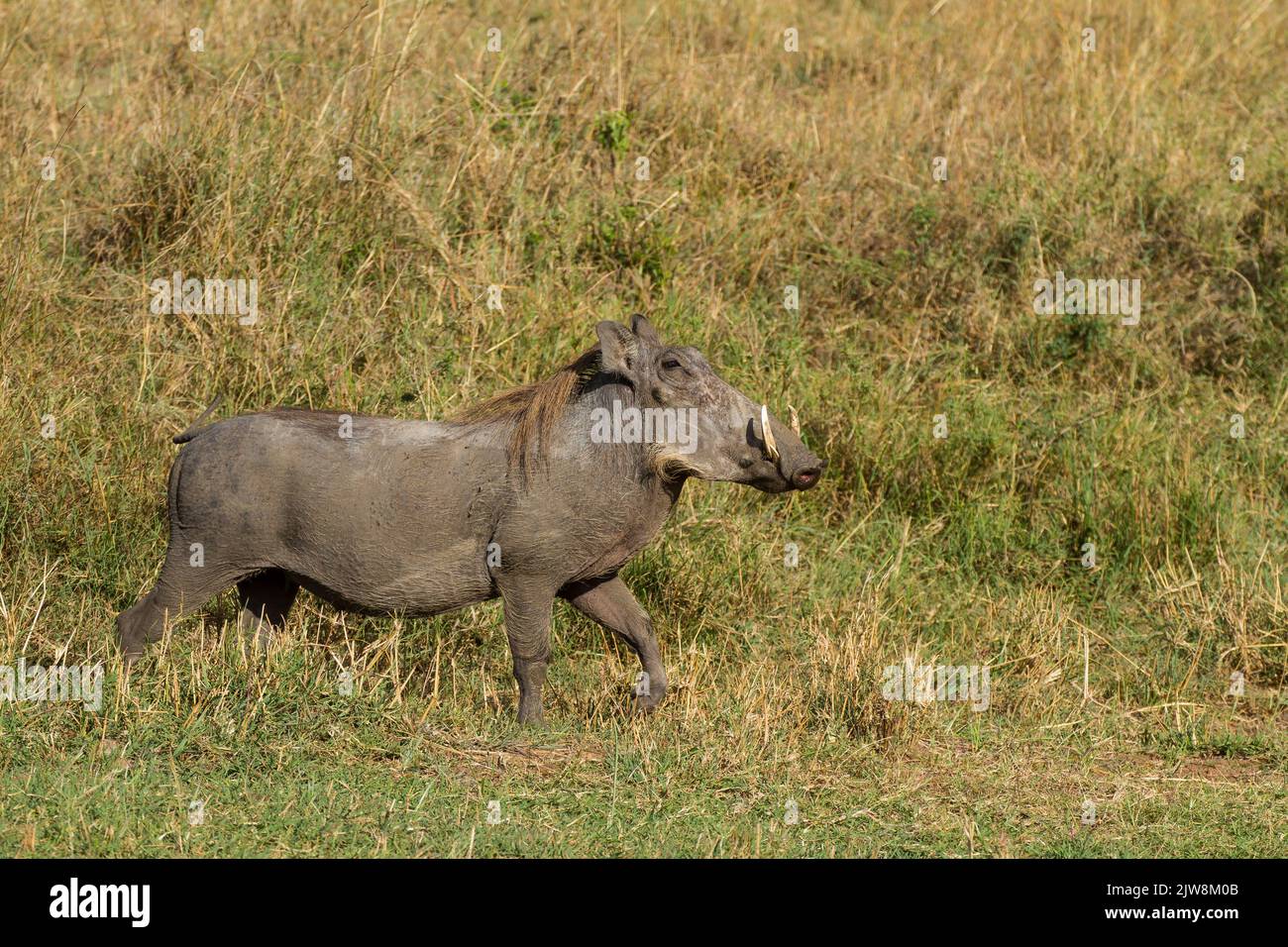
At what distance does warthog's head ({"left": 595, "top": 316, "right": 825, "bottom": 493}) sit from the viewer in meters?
5.44

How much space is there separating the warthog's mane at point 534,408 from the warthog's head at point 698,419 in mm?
159

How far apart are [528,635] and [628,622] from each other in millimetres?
384

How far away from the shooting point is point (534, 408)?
5605 millimetres

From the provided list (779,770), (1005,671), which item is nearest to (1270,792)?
(1005,671)

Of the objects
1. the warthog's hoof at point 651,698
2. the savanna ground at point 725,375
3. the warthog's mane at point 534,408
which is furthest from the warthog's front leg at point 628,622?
the warthog's mane at point 534,408

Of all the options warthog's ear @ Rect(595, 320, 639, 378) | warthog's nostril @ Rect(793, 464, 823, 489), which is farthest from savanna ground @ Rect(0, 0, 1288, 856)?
warthog's ear @ Rect(595, 320, 639, 378)

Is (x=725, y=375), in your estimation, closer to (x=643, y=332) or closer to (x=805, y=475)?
(x=643, y=332)

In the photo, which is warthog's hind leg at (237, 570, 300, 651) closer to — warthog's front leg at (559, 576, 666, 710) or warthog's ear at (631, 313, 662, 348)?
warthog's front leg at (559, 576, 666, 710)

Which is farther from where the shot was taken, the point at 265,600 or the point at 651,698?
the point at 265,600

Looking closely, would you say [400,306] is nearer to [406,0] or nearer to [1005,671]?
[406,0]

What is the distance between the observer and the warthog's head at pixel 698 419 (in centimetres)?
544

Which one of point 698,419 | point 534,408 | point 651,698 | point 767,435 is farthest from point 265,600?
point 767,435

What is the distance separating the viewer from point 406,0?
955 cm

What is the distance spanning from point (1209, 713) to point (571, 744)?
8.21ft
